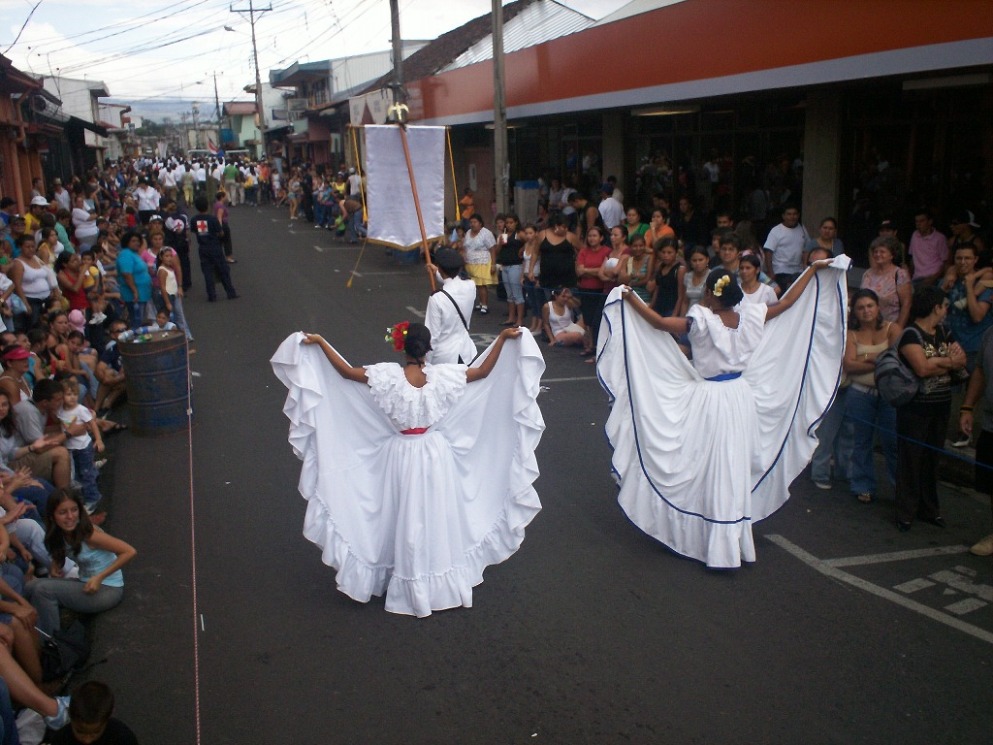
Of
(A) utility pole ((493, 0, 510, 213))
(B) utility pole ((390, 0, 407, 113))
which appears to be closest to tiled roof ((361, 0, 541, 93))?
(B) utility pole ((390, 0, 407, 113))

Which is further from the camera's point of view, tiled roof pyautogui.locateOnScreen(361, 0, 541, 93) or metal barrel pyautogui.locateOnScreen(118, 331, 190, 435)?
tiled roof pyautogui.locateOnScreen(361, 0, 541, 93)

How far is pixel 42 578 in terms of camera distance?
17.9 feet

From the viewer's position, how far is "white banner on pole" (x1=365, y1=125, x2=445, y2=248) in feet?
29.5

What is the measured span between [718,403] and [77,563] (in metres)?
4.10

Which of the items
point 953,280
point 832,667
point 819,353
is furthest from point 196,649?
point 953,280

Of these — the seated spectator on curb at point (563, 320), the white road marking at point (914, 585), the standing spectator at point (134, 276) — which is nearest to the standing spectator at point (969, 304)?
the white road marking at point (914, 585)

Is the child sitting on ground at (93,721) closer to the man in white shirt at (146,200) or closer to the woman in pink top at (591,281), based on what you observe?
the woman in pink top at (591,281)

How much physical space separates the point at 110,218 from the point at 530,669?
60.1 feet

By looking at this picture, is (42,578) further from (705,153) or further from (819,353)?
(705,153)

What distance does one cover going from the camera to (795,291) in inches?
253

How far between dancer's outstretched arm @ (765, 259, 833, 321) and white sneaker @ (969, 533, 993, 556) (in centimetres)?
198

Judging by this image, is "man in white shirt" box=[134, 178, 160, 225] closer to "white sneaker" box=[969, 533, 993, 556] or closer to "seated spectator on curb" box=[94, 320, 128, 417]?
"seated spectator on curb" box=[94, 320, 128, 417]

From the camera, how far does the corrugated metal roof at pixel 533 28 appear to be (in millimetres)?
20938

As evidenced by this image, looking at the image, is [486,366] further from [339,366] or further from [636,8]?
[636,8]
